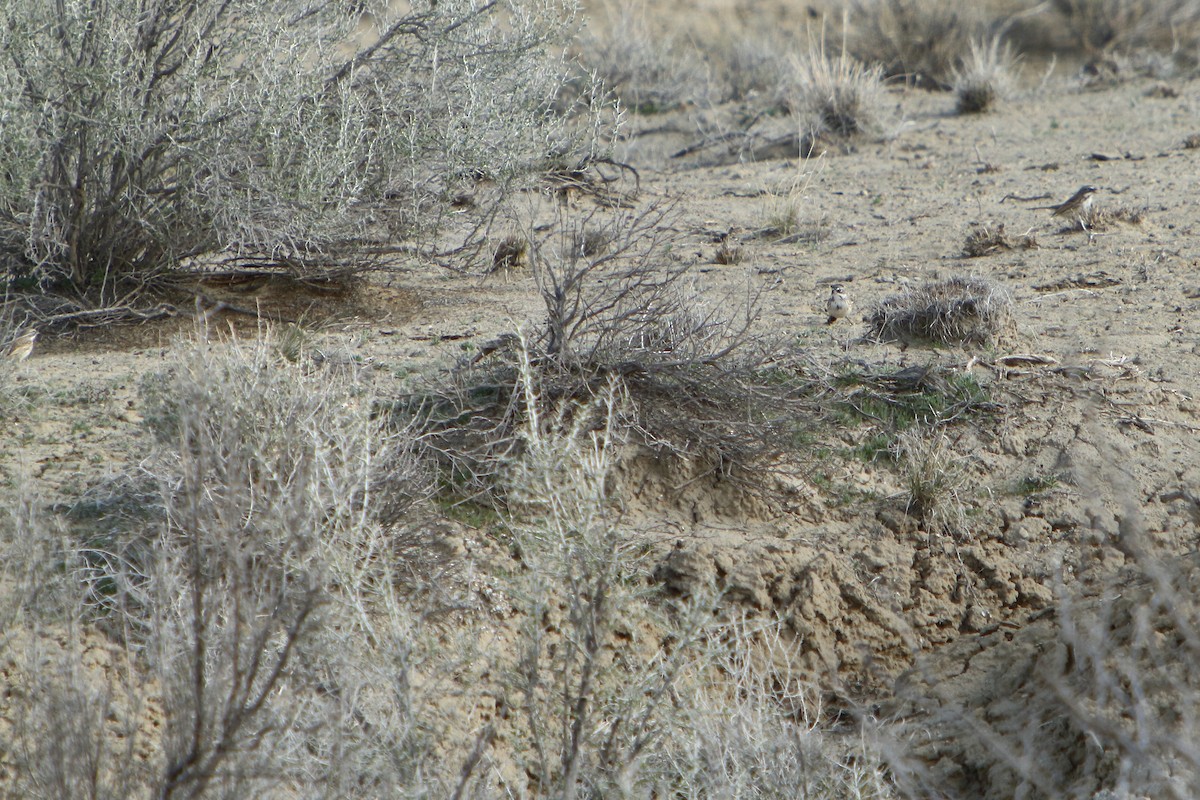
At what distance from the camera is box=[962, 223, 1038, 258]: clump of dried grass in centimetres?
655

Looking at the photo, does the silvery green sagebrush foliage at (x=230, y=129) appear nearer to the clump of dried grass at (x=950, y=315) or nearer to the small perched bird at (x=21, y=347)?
the small perched bird at (x=21, y=347)

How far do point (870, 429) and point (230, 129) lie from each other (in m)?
3.14

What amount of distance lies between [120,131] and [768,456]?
3121mm

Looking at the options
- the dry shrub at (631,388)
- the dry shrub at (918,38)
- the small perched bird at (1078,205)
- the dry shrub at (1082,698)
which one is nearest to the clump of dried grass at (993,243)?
the small perched bird at (1078,205)

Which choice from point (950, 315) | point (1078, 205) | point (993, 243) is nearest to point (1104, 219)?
point (1078, 205)

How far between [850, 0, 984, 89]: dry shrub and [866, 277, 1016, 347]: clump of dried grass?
7.16 metres

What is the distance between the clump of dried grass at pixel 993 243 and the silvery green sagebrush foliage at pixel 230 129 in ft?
8.25

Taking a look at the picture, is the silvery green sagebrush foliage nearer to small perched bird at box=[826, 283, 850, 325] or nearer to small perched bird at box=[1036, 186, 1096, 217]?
small perched bird at box=[826, 283, 850, 325]

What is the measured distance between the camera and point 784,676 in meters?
4.12

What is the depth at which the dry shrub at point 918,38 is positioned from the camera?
485 inches

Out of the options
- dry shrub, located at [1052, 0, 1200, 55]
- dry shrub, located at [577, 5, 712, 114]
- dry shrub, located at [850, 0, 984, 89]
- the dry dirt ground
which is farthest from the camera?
dry shrub, located at [1052, 0, 1200, 55]

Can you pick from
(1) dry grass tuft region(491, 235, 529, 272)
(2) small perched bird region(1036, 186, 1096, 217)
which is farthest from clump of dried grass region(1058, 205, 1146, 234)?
(1) dry grass tuft region(491, 235, 529, 272)

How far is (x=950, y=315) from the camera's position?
17.3 feet

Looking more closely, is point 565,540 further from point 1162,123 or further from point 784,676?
point 1162,123
